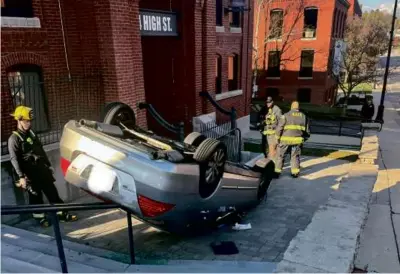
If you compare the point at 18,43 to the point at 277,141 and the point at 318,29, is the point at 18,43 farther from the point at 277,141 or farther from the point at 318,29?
the point at 318,29

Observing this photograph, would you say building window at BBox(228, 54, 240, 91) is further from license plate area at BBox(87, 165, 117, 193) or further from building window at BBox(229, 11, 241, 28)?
license plate area at BBox(87, 165, 117, 193)

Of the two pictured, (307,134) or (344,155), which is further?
(344,155)

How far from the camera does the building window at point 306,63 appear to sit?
30031 mm

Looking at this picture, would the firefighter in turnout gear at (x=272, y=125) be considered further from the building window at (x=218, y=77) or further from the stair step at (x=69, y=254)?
the stair step at (x=69, y=254)

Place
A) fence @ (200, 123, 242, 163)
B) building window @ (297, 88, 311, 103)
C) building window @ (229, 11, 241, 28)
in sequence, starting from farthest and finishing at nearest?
building window @ (297, 88, 311, 103) < building window @ (229, 11, 241, 28) < fence @ (200, 123, 242, 163)

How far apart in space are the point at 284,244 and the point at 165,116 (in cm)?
683

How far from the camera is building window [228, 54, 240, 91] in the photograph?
1479cm

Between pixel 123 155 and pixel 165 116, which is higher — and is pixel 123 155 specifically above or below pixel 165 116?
above

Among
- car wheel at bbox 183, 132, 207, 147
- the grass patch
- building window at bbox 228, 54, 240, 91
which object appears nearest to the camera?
car wheel at bbox 183, 132, 207, 147

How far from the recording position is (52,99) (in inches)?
281

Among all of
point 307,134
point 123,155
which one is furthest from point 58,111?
point 307,134

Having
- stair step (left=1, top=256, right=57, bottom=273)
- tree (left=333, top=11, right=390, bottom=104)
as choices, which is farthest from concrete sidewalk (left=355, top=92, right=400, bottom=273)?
tree (left=333, top=11, right=390, bottom=104)

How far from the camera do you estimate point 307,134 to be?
8852 millimetres

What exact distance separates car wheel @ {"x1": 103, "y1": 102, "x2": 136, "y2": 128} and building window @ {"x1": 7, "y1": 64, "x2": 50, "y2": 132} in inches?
76.6
